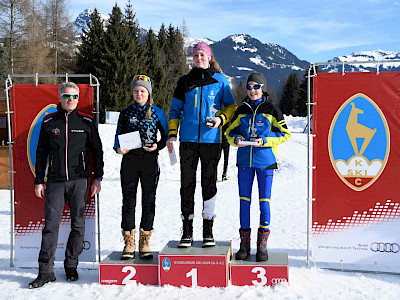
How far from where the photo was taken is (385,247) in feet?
15.1

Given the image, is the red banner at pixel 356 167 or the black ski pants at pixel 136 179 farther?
the red banner at pixel 356 167

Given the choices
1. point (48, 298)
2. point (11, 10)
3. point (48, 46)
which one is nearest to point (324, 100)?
point (48, 298)

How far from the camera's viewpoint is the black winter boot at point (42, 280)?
4141mm

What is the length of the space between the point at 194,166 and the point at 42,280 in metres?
1.98

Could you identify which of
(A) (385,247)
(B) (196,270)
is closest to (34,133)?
(B) (196,270)

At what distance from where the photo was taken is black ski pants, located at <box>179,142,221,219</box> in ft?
14.1

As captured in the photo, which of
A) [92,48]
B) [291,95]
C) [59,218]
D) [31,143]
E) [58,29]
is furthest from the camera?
[291,95]

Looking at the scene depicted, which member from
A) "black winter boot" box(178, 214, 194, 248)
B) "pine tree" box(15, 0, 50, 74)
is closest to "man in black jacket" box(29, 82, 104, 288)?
"black winter boot" box(178, 214, 194, 248)

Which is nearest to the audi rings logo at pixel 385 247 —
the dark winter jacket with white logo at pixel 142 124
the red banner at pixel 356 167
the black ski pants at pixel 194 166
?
the red banner at pixel 356 167

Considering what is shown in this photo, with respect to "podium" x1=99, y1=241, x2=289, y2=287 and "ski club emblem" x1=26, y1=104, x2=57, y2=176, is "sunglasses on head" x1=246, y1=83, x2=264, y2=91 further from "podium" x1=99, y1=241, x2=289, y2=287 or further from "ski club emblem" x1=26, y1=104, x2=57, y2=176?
"ski club emblem" x1=26, y1=104, x2=57, y2=176

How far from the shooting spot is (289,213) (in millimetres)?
7699

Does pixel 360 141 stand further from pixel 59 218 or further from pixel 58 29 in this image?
pixel 58 29

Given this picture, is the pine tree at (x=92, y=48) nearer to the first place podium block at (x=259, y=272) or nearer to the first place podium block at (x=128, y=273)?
the first place podium block at (x=128, y=273)

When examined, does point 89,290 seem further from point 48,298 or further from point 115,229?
point 115,229
